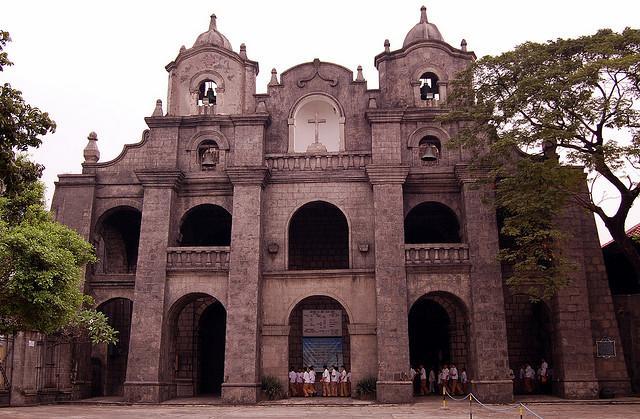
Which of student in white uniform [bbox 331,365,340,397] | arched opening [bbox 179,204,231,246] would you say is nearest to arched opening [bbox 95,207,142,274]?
arched opening [bbox 179,204,231,246]

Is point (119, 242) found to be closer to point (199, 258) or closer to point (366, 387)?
point (199, 258)

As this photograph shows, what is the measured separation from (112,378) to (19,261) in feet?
41.7

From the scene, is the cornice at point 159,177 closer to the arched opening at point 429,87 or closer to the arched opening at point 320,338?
the arched opening at point 320,338

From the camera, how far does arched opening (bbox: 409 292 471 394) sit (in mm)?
25562

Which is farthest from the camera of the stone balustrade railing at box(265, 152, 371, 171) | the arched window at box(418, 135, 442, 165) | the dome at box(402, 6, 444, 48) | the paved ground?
the dome at box(402, 6, 444, 48)

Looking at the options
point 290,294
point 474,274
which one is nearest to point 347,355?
point 290,294

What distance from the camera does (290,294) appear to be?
2342 cm

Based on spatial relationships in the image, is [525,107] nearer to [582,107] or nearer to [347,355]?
[582,107]

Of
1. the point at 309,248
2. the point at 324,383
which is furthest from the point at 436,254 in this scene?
the point at 309,248

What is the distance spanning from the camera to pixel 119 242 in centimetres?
2802

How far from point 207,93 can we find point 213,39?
2.44 m

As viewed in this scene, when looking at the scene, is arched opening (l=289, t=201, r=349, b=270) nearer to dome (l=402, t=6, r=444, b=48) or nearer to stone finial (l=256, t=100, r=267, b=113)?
stone finial (l=256, t=100, r=267, b=113)

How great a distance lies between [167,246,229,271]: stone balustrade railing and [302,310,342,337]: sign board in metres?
4.55

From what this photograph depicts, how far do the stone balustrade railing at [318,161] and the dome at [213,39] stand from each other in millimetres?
5977
